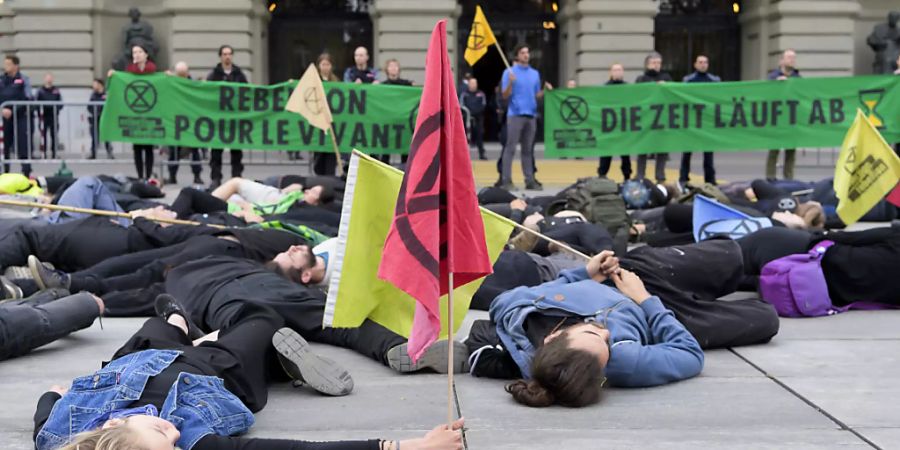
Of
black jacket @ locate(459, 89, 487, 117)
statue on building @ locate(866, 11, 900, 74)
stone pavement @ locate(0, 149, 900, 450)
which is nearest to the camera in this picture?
stone pavement @ locate(0, 149, 900, 450)

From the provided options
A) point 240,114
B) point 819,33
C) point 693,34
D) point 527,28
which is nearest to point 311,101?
point 240,114

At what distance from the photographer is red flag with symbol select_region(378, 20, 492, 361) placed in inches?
172

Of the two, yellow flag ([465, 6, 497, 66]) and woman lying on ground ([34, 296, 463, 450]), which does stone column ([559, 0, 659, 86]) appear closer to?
yellow flag ([465, 6, 497, 66])

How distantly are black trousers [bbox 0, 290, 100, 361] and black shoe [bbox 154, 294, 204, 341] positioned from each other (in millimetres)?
772

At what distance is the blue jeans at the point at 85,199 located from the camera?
975 cm

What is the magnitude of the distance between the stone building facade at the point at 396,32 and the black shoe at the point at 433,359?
19.3 meters

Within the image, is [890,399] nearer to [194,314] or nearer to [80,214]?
[194,314]

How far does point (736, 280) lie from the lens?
7.28 m

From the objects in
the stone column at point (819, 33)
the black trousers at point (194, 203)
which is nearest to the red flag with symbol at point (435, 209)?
the black trousers at point (194, 203)

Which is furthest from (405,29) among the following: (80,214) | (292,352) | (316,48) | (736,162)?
(292,352)

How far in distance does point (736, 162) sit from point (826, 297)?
1651 cm

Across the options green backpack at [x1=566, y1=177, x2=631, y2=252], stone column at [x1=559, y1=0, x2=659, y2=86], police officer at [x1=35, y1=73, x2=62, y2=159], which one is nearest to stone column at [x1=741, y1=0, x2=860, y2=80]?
stone column at [x1=559, y1=0, x2=659, y2=86]

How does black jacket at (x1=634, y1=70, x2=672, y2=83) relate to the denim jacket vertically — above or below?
above

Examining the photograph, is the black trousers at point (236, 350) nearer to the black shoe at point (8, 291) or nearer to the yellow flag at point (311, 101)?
the black shoe at point (8, 291)
